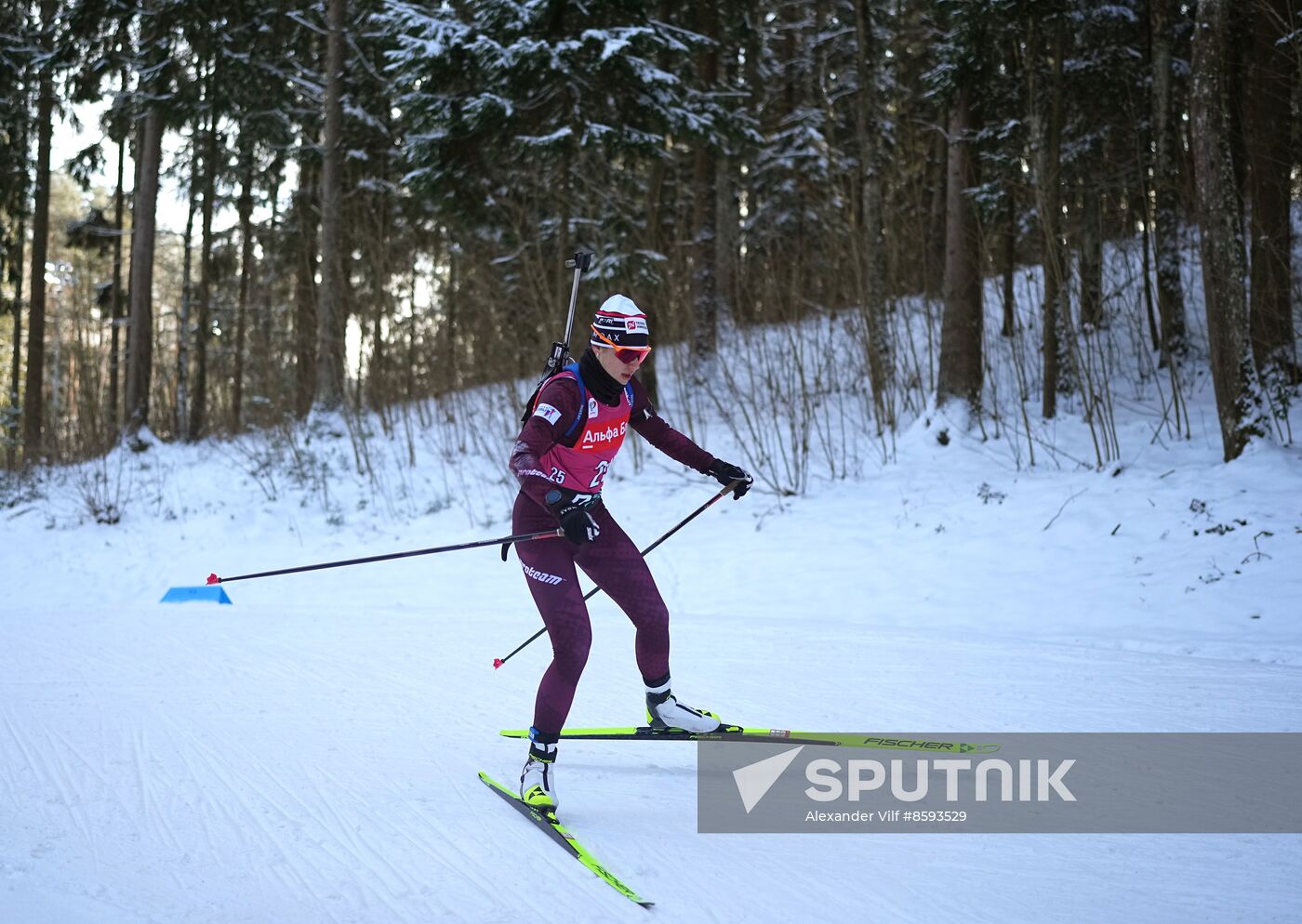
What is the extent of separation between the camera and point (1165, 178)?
12430mm

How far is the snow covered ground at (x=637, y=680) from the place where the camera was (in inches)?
128

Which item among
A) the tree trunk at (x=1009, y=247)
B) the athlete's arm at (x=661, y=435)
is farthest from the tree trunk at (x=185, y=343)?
the athlete's arm at (x=661, y=435)

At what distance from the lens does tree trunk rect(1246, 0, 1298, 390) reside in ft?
30.6

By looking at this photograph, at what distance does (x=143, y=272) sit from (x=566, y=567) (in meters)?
15.4

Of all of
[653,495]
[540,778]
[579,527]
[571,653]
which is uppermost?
[653,495]

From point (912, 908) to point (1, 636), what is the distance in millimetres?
7757

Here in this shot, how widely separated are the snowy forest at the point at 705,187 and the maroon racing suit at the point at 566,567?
21.0 ft

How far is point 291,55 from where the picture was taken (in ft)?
54.7

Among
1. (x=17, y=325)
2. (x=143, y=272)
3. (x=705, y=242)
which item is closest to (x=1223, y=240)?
(x=705, y=242)

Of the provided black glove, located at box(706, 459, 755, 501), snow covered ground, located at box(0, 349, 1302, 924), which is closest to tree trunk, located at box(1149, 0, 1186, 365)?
snow covered ground, located at box(0, 349, 1302, 924)

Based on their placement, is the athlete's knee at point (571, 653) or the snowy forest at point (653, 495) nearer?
the snowy forest at point (653, 495)

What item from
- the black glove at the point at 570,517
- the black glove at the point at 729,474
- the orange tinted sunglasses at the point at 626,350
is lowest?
the black glove at the point at 570,517

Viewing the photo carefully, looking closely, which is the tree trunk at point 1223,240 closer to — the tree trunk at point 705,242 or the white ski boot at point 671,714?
the white ski boot at point 671,714

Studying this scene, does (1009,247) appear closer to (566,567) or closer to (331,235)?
(331,235)
